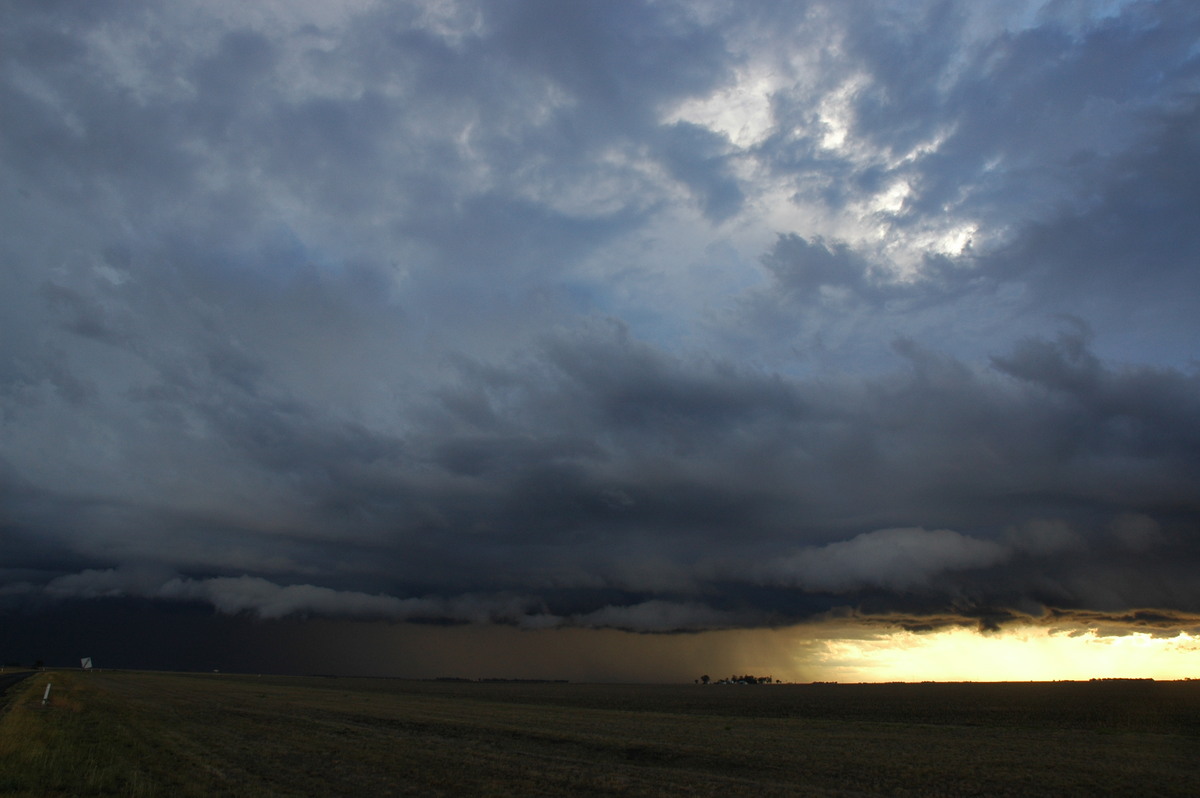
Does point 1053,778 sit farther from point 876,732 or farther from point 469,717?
point 469,717

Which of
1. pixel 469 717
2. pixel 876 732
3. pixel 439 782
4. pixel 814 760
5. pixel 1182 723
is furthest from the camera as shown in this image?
pixel 1182 723

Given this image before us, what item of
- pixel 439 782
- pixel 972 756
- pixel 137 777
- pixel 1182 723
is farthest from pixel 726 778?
pixel 1182 723

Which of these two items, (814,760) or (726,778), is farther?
(814,760)

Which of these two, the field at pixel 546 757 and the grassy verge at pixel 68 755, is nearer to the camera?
the grassy verge at pixel 68 755

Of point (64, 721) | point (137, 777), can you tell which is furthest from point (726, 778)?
point (64, 721)

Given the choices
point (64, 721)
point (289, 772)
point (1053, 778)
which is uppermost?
point (1053, 778)

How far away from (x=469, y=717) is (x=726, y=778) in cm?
3353

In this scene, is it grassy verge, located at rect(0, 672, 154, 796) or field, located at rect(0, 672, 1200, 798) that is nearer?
grassy verge, located at rect(0, 672, 154, 796)

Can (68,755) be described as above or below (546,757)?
below

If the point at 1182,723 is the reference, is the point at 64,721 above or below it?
below

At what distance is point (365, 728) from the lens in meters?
44.2

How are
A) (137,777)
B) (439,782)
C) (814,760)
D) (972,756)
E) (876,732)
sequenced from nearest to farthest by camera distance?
(137,777)
(439,782)
(814,760)
(972,756)
(876,732)

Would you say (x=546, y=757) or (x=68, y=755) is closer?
(x=68, y=755)

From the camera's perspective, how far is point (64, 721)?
4219 cm
